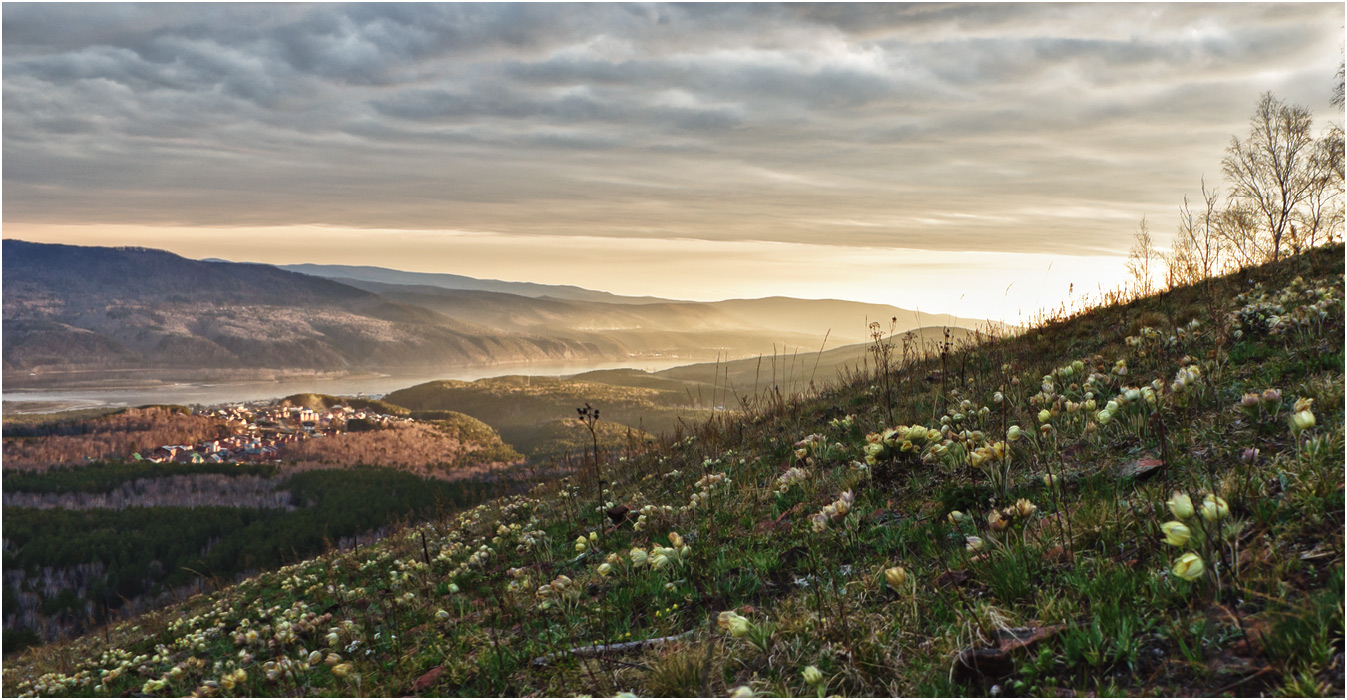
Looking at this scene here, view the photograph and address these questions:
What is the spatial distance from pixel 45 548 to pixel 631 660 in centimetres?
3008

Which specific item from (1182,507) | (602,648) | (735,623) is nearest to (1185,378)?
(1182,507)

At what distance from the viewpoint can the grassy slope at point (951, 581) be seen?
2.38 meters

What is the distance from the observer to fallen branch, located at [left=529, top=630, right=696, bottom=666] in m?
3.38

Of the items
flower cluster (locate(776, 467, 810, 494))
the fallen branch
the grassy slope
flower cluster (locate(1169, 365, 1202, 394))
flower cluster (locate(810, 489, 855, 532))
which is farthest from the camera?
flower cluster (locate(776, 467, 810, 494))

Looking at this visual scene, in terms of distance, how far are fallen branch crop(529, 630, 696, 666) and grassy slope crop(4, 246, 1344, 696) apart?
0.08 feet

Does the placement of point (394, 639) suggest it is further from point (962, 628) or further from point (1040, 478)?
point (1040, 478)

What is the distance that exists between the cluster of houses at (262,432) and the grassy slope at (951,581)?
145 ft

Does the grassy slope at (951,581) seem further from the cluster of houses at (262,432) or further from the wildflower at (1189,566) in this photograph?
the cluster of houses at (262,432)

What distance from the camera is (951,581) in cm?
326

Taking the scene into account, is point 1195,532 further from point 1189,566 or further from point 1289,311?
point 1289,311

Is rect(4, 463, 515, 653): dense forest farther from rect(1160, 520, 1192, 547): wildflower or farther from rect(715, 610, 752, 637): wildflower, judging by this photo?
rect(1160, 520, 1192, 547): wildflower

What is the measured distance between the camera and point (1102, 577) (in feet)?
8.93

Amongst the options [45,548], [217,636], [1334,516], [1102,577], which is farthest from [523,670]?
[45,548]

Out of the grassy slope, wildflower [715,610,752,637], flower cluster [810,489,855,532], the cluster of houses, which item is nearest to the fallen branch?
the grassy slope
